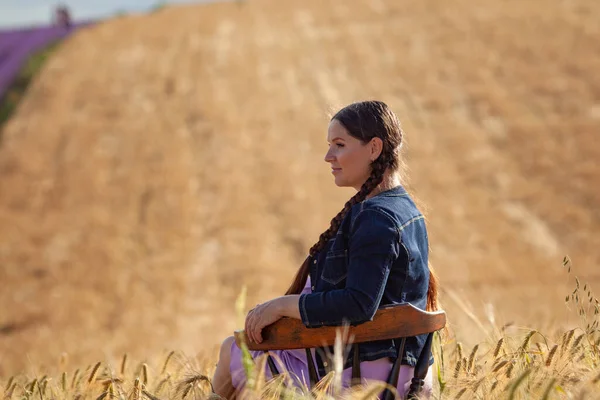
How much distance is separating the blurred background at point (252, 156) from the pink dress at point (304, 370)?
7273 mm


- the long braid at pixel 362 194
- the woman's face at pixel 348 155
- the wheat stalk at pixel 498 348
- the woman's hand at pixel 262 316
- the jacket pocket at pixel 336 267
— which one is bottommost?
the wheat stalk at pixel 498 348

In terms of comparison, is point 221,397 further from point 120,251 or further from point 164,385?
point 120,251

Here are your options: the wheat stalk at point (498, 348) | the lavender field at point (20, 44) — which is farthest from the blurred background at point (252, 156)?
the wheat stalk at point (498, 348)

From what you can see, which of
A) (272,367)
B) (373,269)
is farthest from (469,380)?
(272,367)

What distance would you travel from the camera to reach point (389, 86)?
17031mm

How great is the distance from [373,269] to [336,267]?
18cm

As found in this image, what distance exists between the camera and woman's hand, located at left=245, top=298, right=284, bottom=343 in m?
2.49

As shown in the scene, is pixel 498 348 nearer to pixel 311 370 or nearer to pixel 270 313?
pixel 311 370

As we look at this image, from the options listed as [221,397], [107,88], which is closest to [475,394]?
[221,397]

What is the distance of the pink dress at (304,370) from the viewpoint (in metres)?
2.52

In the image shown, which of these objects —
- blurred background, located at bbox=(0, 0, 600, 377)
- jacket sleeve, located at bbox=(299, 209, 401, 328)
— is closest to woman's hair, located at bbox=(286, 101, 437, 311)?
jacket sleeve, located at bbox=(299, 209, 401, 328)

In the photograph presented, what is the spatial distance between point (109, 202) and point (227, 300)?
117 inches

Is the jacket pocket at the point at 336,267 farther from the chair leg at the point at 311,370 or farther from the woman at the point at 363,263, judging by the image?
the chair leg at the point at 311,370

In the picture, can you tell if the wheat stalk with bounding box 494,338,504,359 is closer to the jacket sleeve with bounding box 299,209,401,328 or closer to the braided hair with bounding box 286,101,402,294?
the jacket sleeve with bounding box 299,209,401,328
